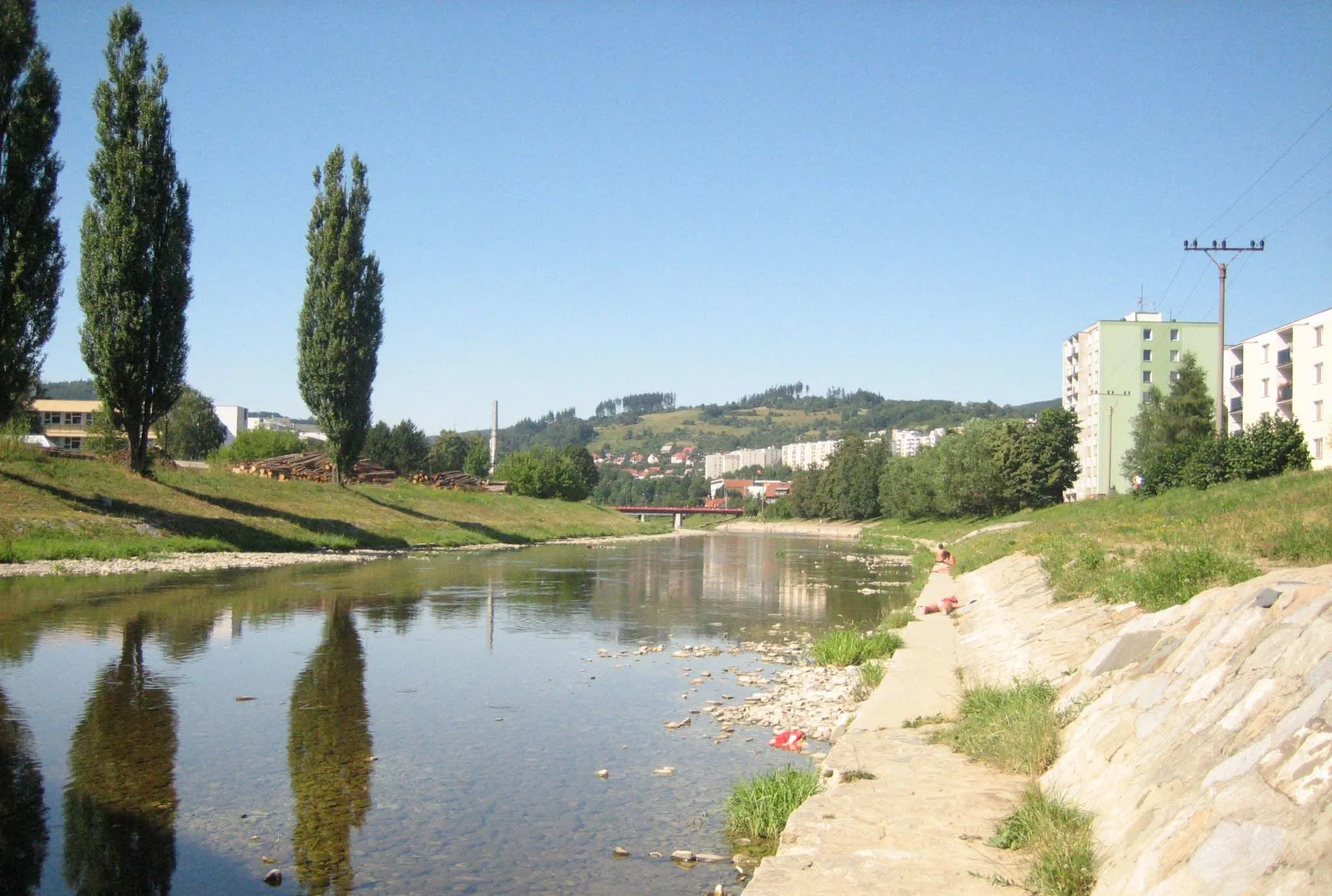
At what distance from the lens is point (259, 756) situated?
36.0 feet

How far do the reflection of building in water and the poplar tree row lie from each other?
23.5 metres

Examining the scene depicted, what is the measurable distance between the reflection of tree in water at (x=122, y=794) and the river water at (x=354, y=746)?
0.03 metres

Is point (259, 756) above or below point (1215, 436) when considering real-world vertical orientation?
below

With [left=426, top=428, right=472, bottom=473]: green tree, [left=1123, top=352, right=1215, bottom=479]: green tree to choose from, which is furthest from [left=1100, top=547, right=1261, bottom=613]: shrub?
[left=426, top=428, right=472, bottom=473]: green tree

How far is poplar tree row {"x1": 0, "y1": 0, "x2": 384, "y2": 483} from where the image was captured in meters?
33.3

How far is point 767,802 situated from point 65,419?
161741 millimetres

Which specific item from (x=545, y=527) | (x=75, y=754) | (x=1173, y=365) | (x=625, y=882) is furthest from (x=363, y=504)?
(x=1173, y=365)

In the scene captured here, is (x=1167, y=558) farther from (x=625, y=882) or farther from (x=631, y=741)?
(x=625, y=882)

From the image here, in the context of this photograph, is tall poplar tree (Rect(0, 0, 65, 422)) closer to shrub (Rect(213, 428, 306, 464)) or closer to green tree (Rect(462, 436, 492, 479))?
shrub (Rect(213, 428, 306, 464))

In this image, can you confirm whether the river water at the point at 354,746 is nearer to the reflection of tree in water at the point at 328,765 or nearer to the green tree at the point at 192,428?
the reflection of tree in water at the point at 328,765

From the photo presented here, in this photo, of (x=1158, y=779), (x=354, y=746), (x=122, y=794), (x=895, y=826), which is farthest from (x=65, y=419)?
(x=1158, y=779)

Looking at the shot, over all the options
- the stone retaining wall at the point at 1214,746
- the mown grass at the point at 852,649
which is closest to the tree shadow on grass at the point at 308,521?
the mown grass at the point at 852,649

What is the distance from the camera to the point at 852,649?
17.5m

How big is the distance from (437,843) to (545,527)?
6909 cm
